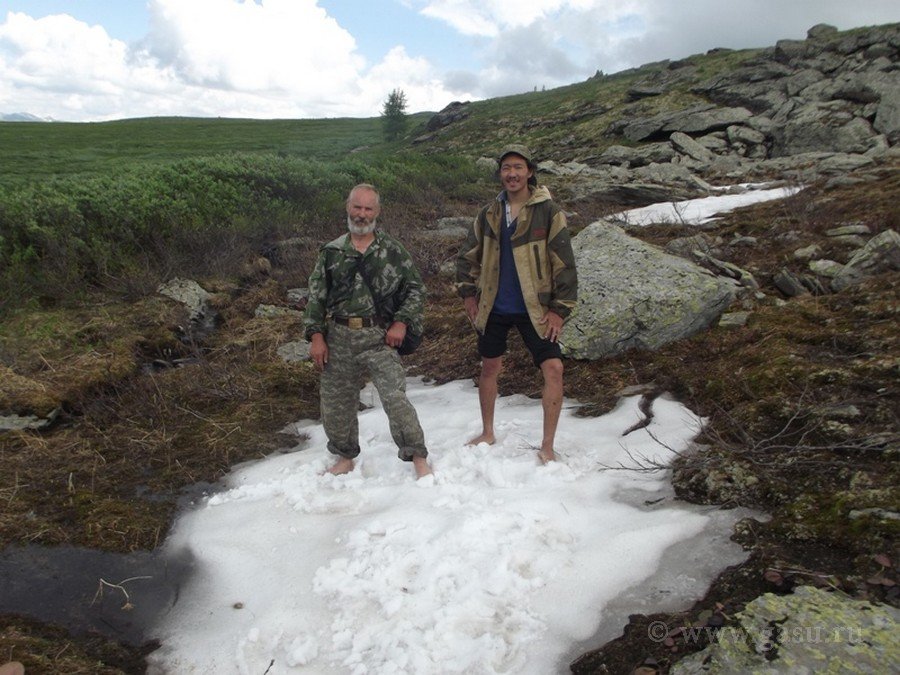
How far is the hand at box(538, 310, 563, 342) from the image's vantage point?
3619 mm

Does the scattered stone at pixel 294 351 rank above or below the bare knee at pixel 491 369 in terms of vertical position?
below

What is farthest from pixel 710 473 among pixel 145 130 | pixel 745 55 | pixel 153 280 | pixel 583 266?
pixel 145 130

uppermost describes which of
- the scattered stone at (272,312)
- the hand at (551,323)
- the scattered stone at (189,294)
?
the hand at (551,323)

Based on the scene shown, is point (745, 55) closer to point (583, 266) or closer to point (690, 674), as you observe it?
point (583, 266)

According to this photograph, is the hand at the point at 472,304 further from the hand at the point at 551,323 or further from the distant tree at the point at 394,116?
the distant tree at the point at 394,116

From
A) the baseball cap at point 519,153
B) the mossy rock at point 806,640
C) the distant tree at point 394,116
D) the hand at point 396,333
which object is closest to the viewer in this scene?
the mossy rock at point 806,640

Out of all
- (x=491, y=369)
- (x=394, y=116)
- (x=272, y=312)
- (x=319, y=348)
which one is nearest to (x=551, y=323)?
(x=491, y=369)

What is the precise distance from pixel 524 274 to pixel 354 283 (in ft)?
3.72

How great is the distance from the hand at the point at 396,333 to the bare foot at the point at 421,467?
2.66 feet

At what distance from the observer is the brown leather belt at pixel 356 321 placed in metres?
3.73

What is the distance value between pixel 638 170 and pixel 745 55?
32035 millimetres

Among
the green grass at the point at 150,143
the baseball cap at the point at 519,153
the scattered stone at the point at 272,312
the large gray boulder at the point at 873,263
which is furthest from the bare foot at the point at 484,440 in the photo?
the green grass at the point at 150,143

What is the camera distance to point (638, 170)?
1886 centimetres

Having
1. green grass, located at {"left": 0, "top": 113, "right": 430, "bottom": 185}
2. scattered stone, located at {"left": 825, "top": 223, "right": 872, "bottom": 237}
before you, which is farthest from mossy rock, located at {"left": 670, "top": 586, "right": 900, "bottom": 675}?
green grass, located at {"left": 0, "top": 113, "right": 430, "bottom": 185}
